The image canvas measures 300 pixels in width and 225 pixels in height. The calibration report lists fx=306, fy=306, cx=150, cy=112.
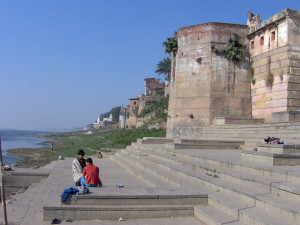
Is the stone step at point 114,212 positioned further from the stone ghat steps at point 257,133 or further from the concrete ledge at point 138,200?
the stone ghat steps at point 257,133

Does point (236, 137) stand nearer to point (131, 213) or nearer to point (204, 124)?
point (204, 124)

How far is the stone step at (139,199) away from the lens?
201 inches

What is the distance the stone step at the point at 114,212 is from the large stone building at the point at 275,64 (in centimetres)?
921

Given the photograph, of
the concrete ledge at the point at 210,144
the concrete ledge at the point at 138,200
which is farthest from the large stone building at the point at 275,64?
the concrete ledge at the point at 138,200

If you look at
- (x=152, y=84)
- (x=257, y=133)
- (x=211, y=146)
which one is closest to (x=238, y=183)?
(x=211, y=146)

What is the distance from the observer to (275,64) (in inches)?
549

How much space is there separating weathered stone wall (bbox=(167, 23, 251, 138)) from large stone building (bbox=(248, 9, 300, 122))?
2.10ft

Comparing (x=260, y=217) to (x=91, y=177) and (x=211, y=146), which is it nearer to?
(x=91, y=177)

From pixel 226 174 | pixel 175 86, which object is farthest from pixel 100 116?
pixel 226 174

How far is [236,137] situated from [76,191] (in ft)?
25.4

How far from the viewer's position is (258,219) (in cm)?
Result: 408

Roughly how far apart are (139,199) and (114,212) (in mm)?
476

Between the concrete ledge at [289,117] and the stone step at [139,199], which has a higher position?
the concrete ledge at [289,117]

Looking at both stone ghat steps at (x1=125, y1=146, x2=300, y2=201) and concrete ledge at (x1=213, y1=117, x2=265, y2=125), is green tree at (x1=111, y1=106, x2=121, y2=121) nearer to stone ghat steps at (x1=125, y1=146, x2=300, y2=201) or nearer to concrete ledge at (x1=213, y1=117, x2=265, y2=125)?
concrete ledge at (x1=213, y1=117, x2=265, y2=125)
